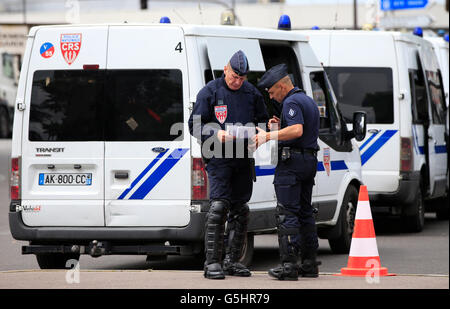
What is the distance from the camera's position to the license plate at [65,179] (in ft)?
34.1

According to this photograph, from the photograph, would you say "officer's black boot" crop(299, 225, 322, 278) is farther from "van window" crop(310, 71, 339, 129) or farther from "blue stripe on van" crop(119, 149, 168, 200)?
"van window" crop(310, 71, 339, 129)

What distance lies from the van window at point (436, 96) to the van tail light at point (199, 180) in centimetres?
755

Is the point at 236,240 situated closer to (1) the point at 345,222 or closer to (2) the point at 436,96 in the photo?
(1) the point at 345,222

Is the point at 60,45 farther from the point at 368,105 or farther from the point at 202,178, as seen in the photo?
the point at 368,105

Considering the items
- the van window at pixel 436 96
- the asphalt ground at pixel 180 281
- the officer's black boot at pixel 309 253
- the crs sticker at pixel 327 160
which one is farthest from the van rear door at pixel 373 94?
the officer's black boot at pixel 309 253

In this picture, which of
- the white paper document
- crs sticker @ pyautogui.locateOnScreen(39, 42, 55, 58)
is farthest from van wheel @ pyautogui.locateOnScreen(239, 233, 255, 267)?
crs sticker @ pyautogui.locateOnScreen(39, 42, 55, 58)

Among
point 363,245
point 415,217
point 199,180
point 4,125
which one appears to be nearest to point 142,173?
point 199,180

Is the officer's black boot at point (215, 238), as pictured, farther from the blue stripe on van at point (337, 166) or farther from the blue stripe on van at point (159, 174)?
the blue stripe on van at point (337, 166)

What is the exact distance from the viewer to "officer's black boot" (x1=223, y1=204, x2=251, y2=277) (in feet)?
30.9

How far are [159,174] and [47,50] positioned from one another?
1524 mm

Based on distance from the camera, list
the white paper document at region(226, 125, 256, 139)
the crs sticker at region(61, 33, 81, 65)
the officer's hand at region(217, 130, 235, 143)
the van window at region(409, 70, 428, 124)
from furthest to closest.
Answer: the van window at region(409, 70, 428, 124) → the crs sticker at region(61, 33, 81, 65) → the white paper document at region(226, 125, 256, 139) → the officer's hand at region(217, 130, 235, 143)

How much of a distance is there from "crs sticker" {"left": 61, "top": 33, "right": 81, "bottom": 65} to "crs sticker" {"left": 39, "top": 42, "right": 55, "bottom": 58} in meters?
0.11

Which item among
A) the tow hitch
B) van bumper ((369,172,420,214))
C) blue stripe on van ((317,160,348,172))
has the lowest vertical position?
van bumper ((369,172,420,214))
